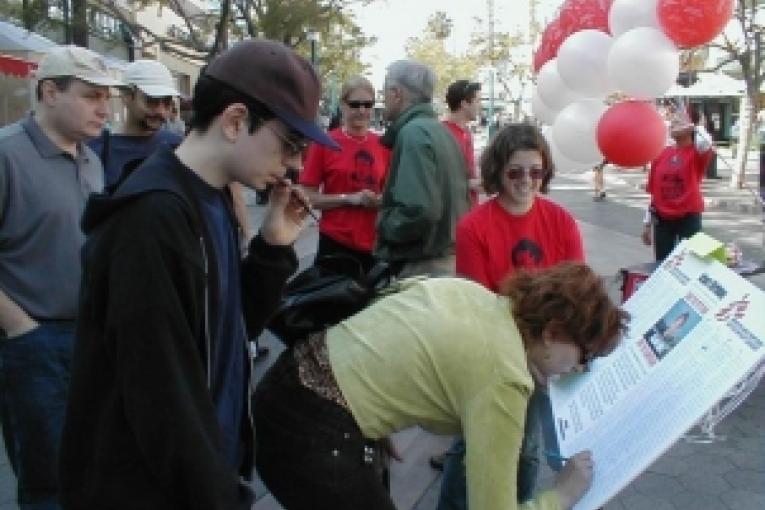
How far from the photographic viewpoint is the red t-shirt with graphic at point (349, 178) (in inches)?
172

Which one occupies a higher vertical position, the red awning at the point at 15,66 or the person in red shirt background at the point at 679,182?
the red awning at the point at 15,66

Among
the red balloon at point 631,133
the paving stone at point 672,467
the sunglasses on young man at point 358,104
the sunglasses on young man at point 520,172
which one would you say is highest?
the sunglasses on young man at point 358,104

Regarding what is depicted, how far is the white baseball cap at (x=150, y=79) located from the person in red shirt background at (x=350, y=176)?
969 millimetres

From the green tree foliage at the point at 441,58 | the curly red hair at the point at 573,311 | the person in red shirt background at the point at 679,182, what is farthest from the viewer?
the green tree foliage at the point at 441,58

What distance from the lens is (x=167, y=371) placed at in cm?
121

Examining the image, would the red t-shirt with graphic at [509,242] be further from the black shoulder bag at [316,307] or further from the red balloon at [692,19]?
the red balloon at [692,19]

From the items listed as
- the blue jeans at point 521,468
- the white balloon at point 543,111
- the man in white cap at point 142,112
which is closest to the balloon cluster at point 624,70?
the white balloon at point 543,111

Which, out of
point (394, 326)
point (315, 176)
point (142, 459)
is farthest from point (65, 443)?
point (315, 176)

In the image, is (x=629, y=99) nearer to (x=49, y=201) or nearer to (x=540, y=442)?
(x=540, y=442)

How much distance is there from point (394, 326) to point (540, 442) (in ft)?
4.16

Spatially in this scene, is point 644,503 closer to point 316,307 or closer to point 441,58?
point 316,307

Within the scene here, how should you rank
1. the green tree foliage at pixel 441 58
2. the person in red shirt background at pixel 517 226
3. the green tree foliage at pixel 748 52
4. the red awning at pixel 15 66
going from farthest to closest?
the green tree foliage at pixel 441 58 → the green tree foliage at pixel 748 52 → the red awning at pixel 15 66 → the person in red shirt background at pixel 517 226

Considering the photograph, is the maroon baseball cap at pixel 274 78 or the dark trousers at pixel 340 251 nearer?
the maroon baseball cap at pixel 274 78

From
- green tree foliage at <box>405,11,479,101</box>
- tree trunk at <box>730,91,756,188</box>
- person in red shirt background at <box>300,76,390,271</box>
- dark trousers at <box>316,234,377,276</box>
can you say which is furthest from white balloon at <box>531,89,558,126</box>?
green tree foliage at <box>405,11,479,101</box>
